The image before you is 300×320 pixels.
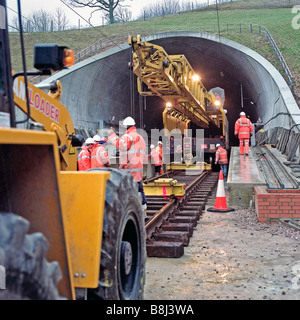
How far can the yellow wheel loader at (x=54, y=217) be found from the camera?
1767 mm

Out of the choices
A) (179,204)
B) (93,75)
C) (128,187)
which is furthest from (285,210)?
(93,75)

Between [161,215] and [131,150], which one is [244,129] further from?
[131,150]

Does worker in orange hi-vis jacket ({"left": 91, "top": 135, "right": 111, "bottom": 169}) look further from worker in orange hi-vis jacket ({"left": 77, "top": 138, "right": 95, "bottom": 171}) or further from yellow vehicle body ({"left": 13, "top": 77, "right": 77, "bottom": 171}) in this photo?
yellow vehicle body ({"left": 13, "top": 77, "right": 77, "bottom": 171})

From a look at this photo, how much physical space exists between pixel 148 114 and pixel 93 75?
41.4 feet

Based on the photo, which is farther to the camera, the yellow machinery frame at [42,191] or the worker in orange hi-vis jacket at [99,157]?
the worker in orange hi-vis jacket at [99,157]

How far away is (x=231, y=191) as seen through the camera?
32.6 ft

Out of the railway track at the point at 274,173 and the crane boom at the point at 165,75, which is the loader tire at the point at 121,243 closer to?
the railway track at the point at 274,173

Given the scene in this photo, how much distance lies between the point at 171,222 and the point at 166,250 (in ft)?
7.08

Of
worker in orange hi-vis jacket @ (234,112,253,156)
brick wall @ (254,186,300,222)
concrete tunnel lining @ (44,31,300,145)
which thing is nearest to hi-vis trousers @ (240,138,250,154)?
worker in orange hi-vis jacket @ (234,112,253,156)

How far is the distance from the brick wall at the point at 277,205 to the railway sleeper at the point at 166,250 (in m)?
2.51

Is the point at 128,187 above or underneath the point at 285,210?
above

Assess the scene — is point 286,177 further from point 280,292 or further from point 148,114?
point 148,114

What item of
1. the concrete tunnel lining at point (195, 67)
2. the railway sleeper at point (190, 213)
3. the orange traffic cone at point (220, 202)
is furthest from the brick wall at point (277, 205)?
the concrete tunnel lining at point (195, 67)
